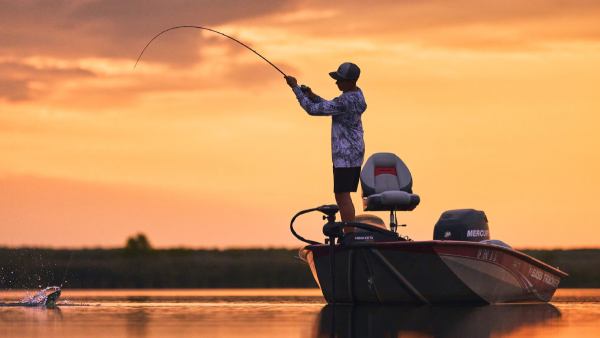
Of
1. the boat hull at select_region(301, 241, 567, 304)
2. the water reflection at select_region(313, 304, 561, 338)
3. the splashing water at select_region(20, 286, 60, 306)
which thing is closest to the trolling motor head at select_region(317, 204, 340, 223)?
the water reflection at select_region(313, 304, 561, 338)

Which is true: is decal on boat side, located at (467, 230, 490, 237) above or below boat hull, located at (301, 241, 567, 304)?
above

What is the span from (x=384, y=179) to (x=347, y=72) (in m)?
1.85

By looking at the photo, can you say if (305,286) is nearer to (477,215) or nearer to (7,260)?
(7,260)

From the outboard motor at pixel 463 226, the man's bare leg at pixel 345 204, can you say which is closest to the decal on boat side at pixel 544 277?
the outboard motor at pixel 463 226

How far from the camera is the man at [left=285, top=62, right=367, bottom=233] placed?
10.3m

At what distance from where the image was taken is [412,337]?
6.94 meters

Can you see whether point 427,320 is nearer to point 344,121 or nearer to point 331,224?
point 331,224

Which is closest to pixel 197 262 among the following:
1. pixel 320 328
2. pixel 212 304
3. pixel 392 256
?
pixel 212 304

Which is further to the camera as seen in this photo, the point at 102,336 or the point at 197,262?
the point at 197,262

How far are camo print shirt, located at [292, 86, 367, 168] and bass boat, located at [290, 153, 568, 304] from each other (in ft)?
2.71

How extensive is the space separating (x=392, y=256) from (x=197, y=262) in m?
14.5

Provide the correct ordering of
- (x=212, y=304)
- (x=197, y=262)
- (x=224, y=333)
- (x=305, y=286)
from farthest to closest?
1. (x=197, y=262)
2. (x=305, y=286)
3. (x=212, y=304)
4. (x=224, y=333)

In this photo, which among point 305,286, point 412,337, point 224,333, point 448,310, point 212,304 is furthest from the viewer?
point 305,286

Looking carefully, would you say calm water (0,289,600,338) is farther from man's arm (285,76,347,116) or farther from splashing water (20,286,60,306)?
man's arm (285,76,347,116)
